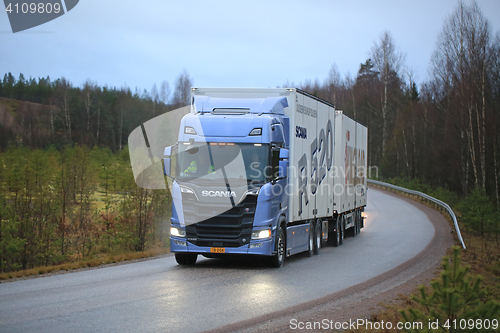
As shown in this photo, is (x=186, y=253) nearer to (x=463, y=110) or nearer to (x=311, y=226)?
(x=311, y=226)

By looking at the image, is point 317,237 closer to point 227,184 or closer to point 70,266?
point 227,184

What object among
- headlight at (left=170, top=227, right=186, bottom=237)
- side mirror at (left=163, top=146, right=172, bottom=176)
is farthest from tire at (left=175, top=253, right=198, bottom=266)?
side mirror at (left=163, top=146, right=172, bottom=176)

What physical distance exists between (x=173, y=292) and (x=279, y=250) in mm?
4236

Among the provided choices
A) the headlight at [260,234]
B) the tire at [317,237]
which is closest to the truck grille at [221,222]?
the headlight at [260,234]

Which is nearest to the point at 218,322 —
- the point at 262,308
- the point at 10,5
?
the point at 262,308

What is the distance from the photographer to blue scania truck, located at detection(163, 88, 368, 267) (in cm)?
1195

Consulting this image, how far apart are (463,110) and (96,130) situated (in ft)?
190

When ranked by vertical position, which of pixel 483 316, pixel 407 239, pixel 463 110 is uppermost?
pixel 463 110

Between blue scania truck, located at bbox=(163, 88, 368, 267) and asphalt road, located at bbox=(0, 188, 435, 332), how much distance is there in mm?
733

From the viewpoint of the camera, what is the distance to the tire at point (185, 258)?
519 inches

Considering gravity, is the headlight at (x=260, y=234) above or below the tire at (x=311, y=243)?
above

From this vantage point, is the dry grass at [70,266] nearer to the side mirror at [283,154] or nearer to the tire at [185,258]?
the tire at [185,258]

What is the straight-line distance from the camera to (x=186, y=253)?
1285 cm

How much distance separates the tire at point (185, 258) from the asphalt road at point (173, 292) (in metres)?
0.20
